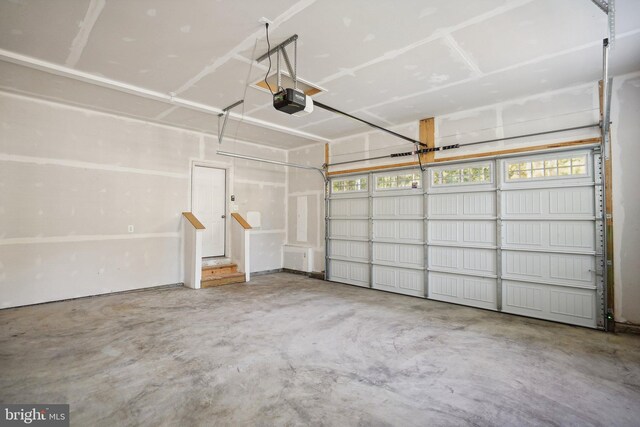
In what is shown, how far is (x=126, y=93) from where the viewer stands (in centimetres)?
419

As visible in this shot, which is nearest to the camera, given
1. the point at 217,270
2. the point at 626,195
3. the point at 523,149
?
the point at 626,195

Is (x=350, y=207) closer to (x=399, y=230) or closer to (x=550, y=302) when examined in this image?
(x=399, y=230)

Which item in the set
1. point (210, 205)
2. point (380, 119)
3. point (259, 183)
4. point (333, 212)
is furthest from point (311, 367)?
point (259, 183)

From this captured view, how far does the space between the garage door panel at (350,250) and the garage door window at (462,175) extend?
184cm

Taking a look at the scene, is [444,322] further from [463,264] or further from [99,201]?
[99,201]

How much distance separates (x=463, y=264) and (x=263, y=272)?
14.3 feet

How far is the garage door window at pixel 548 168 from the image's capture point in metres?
3.93

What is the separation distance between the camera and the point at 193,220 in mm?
5676

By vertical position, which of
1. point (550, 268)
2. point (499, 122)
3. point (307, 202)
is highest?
point (499, 122)

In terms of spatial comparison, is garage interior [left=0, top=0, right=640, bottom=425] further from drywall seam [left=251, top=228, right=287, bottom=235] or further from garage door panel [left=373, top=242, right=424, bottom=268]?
drywall seam [left=251, top=228, right=287, bottom=235]

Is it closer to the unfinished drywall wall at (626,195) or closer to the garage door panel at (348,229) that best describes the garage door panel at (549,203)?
the unfinished drywall wall at (626,195)

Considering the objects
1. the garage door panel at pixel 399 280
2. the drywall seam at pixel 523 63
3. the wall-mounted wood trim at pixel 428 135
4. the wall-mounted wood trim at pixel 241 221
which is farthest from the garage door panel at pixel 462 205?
the wall-mounted wood trim at pixel 241 221

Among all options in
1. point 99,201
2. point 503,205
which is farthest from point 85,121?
point 503,205

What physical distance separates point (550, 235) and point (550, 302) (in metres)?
0.89
